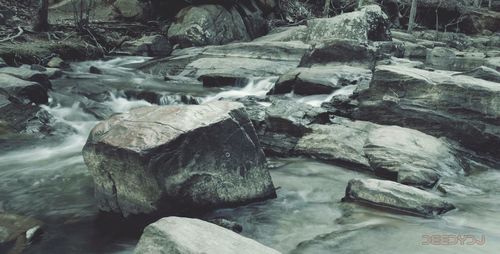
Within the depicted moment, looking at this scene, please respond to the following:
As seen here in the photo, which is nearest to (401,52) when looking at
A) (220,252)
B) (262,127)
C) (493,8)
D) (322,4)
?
(262,127)

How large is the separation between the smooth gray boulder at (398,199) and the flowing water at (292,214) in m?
0.11

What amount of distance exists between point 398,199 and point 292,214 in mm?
1260

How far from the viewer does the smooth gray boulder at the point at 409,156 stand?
591cm

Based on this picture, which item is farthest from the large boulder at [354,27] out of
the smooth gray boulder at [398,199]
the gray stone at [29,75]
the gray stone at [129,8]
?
the smooth gray boulder at [398,199]

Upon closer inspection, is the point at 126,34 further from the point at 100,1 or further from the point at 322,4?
the point at 322,4

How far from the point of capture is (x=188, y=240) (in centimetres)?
286

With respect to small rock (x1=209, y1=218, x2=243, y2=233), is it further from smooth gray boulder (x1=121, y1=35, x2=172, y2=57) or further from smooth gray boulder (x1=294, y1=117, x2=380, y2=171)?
smooth gray boulder (x1=121, y1=35, x2=172, y2=57)

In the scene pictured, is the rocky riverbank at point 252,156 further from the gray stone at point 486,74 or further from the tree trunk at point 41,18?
the tree trunk at point 41,18

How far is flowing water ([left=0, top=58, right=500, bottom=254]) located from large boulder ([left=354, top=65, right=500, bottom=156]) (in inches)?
34.3

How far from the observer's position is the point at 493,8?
4250cm

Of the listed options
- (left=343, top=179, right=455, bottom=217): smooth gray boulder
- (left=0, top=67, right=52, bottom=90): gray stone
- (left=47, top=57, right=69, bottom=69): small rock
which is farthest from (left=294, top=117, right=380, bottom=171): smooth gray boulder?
(left=47, top=57, right=69, bottom=69): small rock

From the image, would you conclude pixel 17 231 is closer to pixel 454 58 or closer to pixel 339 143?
pixel 339 143

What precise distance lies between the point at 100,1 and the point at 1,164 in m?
16.1

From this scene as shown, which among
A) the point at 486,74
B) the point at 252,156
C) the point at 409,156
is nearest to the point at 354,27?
the point at 486,74
